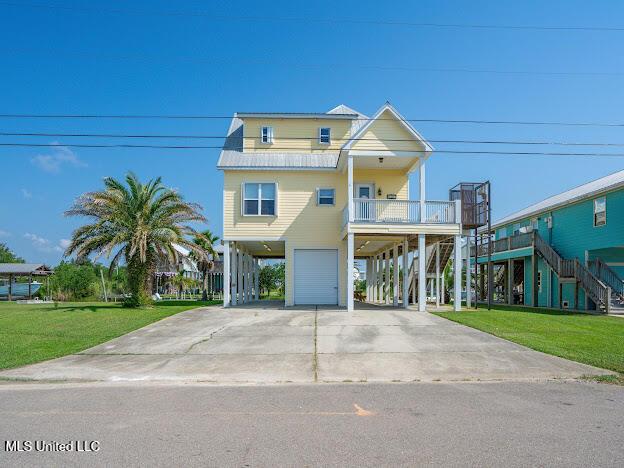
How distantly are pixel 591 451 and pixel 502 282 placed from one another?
3854 centimetres

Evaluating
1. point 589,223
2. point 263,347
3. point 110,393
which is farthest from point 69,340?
point 589,223

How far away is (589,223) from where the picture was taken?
90.5 feet

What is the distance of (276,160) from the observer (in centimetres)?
2408

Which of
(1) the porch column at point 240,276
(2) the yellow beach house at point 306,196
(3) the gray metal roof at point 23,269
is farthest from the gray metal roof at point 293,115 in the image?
(3) the gray metal roof at point 23,269

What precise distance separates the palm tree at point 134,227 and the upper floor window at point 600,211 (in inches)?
833

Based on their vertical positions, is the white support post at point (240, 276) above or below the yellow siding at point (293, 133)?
below

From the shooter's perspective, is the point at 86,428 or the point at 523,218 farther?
the point at 523,218

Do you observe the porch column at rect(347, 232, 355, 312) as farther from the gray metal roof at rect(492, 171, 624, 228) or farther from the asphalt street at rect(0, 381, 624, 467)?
the gray metal roof at rect(492, 171, 624, 228)

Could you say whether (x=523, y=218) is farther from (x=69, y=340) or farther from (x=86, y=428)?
(x=86, y=428)

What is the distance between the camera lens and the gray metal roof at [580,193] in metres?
26.0

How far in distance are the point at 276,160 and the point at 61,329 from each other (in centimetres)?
1214

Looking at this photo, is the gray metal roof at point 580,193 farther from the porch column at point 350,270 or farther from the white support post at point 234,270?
the white support post at point 234,270

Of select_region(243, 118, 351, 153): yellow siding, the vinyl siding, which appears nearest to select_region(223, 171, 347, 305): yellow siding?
the vinyl siding

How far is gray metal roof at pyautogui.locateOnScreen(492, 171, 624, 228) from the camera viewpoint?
1025 inches
